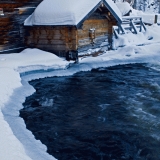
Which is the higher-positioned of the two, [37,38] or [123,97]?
[37,38]

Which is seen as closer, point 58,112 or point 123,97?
point 58,112

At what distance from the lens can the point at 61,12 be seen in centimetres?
1282

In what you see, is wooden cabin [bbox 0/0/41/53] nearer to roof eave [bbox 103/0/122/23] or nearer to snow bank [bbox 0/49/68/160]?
Answer: snow bank [bbox 0/49/68/160]

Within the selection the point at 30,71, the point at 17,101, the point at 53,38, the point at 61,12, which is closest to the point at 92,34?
the point at 53,38

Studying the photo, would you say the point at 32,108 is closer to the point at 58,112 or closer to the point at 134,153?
the point at 58,112

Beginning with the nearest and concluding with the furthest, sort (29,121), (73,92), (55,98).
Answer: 1. (29,121)
2. (55,98)
3. (73,92)

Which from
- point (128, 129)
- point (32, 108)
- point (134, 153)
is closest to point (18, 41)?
point (32, 108)

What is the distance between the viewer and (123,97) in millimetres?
9039

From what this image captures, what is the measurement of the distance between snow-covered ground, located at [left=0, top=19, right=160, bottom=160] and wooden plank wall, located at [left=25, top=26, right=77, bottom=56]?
1.81ft

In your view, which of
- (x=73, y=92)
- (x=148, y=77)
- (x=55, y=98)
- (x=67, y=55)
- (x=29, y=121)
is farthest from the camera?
(x=67, y=55)

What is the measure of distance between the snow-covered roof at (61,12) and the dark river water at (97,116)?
2.95 m

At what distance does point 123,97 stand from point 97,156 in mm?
3882

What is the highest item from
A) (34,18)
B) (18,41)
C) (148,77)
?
(34,18)

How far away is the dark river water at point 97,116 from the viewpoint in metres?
5.72
